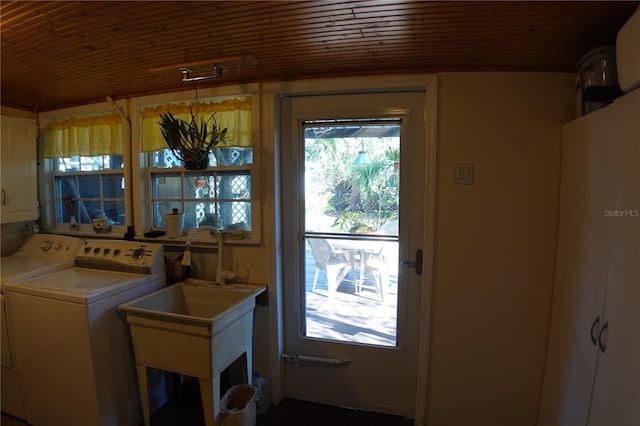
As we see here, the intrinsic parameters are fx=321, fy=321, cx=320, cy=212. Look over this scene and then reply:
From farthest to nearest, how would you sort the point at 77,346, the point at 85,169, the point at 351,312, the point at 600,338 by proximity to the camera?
the point at 85,169, the point at 351,312, the point at 77,346, the point at 600,338

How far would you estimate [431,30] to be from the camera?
1.38 meters

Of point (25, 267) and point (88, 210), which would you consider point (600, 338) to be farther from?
point (88, 210)

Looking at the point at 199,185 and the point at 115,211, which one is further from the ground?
the point at 199,185

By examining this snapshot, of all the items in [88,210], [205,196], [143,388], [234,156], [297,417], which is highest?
[234,156]

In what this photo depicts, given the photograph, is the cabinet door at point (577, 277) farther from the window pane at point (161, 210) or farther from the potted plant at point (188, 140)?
the window pane at point (161, 210)

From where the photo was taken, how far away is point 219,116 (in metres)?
2.14

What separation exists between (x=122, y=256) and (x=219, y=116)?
1134 millimetres

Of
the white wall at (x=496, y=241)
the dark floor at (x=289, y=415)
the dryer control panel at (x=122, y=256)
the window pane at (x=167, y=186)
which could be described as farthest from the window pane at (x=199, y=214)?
the white wall at (x=496, y=241)

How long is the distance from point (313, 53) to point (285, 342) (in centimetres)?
182

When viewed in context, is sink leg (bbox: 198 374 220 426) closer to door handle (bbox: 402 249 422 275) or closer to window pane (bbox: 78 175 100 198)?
door handle (bbox: 402 249 422 275)

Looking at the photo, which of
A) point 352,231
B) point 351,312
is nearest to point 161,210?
point 352,231

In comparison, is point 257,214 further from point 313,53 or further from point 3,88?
point 3,88

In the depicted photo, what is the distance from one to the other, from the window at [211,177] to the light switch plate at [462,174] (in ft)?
4.01

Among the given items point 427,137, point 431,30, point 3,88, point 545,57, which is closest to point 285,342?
point 427,137
